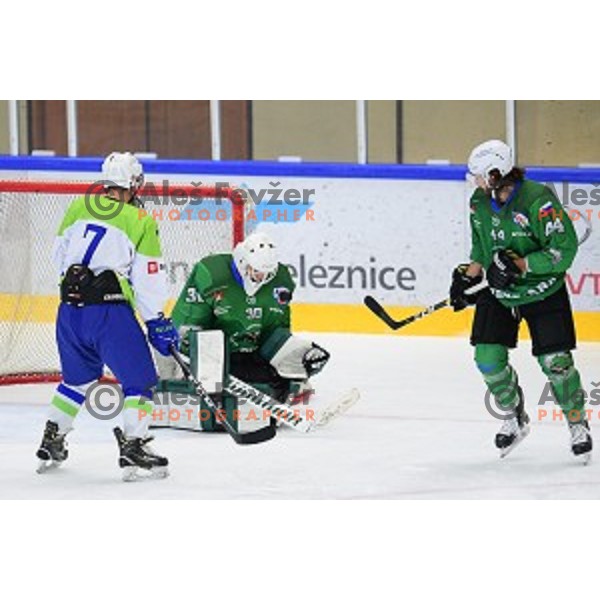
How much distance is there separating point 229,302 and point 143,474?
0.99m

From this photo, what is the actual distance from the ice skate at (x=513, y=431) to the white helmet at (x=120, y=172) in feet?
5.06

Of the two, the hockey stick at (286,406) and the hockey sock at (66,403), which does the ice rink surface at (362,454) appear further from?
the hockey sock at (66,403)

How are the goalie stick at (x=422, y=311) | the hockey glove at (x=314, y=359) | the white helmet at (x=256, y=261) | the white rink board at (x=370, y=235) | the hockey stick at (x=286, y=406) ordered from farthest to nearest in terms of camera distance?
the white rink board at (x=370, y=235), the hockey glove at (x=314, y=359), the white helmet at (x=256, y=261), the goalie stick at (x=422, y=311), the hockey stick at (x=286, y=406)

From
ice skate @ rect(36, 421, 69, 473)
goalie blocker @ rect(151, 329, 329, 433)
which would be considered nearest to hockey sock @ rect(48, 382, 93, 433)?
ice skate @ rect(36, 421, 69, 473)

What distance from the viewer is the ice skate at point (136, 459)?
7.66 meters

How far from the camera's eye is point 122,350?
7.53m

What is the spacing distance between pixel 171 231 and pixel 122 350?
229 cm

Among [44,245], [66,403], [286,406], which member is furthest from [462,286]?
[44,245]

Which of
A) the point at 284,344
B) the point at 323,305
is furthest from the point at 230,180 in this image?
the point at 284,344

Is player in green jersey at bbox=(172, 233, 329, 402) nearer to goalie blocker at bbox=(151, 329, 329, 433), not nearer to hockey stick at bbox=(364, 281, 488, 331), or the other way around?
goalie blocker at bbox=(151, 329, 329, 433)

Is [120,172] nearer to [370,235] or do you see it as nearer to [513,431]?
[513,431]

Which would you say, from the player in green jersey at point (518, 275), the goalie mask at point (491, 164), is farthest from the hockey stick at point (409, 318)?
the goalie mask at point (491, 164)

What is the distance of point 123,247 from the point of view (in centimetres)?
751

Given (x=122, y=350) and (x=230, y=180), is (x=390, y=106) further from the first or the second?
(x=122, y=350)
